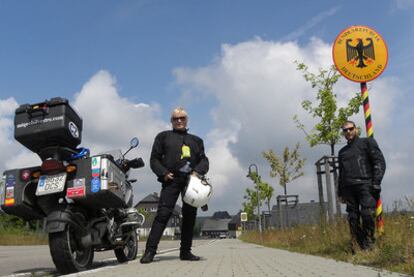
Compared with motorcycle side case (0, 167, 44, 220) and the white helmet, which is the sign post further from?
motorcycle side case (0, 167, 44, 220)

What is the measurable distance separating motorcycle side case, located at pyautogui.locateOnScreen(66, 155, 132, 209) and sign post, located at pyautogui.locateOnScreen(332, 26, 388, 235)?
4.17 metres

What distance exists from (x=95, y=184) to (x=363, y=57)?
189 inches

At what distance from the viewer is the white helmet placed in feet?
19.8

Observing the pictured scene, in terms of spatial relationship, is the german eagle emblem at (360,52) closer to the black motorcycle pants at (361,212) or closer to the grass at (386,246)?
the black motorcycle pants at (361,212)

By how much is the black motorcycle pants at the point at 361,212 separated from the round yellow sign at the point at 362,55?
6.35 ft

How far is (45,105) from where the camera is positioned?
20.1 feet

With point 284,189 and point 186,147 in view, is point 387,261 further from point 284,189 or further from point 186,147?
point 284,189

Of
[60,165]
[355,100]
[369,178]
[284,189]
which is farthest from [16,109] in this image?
[284,189]

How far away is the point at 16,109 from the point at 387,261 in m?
5.12

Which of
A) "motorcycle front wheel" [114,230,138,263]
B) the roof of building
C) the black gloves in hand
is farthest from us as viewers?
the roof of building

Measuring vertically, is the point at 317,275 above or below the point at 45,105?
below

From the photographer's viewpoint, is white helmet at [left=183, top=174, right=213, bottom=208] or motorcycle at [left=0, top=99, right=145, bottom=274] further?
white helmet at [left=183, top=174, right=213, bottom=208]

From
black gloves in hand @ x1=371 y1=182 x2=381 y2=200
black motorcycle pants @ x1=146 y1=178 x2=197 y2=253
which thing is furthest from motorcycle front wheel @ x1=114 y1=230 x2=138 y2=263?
black gloves in hand @ x1=371 y1=182 x2=381 y2=200

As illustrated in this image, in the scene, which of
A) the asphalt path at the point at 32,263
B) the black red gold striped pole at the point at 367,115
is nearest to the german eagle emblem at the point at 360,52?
the black red gold striped pole at the point at 367,115
